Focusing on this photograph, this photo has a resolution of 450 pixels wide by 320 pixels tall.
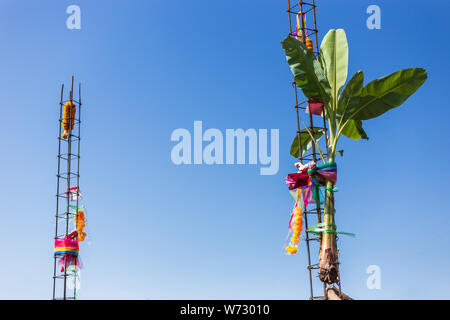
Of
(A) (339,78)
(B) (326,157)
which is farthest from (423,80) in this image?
(B) (326,157)

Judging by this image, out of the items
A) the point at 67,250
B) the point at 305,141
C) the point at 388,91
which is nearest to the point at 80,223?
the point at 67,250

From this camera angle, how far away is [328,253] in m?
16.9

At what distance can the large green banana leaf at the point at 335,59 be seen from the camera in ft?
59.4

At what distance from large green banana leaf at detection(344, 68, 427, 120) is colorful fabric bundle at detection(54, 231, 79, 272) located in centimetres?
1556

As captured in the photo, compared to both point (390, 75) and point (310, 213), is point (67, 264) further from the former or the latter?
point (390, 75)

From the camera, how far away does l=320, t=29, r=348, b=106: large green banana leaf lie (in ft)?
59.4

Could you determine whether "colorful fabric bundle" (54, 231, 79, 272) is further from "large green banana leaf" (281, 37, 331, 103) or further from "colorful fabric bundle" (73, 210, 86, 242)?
"large green banana leaf" (281, 37, 331, 103)

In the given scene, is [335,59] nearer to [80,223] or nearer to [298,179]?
[298,179]

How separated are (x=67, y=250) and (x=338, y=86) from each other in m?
15.8

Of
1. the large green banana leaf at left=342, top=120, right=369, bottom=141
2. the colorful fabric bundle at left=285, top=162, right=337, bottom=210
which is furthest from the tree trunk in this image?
the large green banana leaf at left=342, top=120, right=369, bottom=141

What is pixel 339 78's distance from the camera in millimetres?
18125

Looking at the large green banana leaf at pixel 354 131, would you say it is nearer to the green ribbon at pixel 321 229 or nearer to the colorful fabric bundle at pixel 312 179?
the colorful fabric bundle at pixel 312 179

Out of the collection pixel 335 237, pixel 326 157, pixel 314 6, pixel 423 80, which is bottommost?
pixel 335 237
